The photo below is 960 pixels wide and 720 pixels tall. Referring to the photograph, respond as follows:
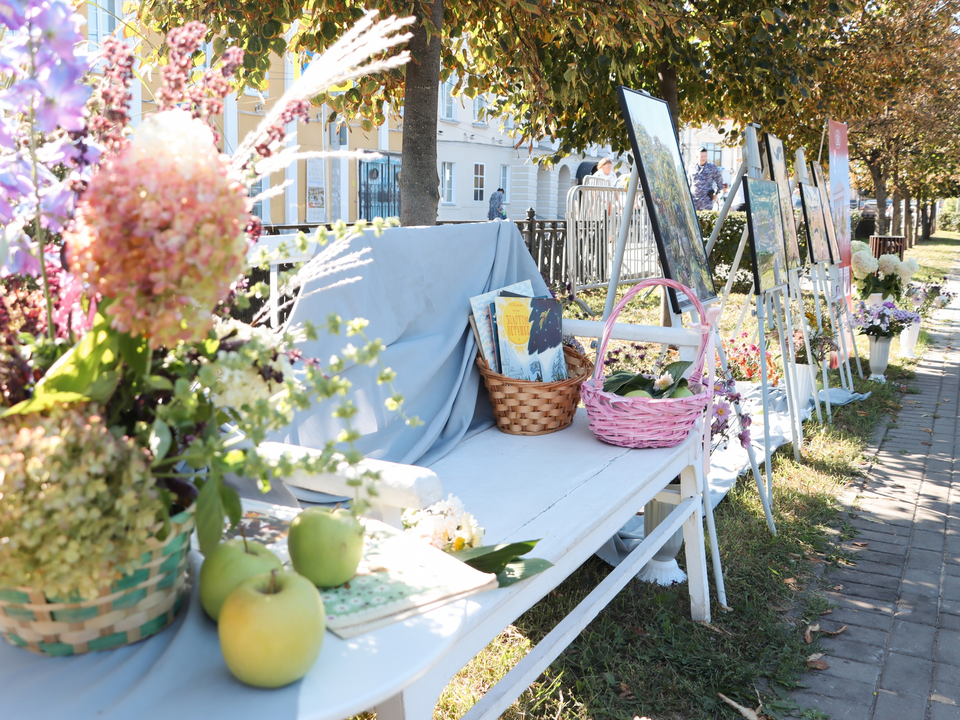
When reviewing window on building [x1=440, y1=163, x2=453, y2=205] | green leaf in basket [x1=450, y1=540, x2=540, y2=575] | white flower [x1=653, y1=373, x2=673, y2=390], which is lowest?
green leaf in basket [x1=450, y1=540, x2=540, y2=575]

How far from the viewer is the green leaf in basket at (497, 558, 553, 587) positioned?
1.39 meters

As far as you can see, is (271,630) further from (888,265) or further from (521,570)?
(888,265)

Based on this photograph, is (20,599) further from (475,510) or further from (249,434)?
(475,510)

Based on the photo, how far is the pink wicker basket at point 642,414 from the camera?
227 cm

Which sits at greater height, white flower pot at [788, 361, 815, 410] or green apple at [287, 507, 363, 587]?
green apple at [287, 507, 363, 587]

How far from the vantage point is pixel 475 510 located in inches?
73.5

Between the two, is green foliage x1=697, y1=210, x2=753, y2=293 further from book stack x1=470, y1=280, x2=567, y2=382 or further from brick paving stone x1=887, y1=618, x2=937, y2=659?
book stack x1=470, y1=280, x2=567, y2=382

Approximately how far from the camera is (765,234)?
375cm

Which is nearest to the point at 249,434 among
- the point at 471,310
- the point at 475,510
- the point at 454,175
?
the point at 475,510

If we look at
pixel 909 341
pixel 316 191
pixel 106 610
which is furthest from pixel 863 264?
pixel 316 191

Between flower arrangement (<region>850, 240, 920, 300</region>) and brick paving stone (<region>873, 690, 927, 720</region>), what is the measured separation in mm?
5345

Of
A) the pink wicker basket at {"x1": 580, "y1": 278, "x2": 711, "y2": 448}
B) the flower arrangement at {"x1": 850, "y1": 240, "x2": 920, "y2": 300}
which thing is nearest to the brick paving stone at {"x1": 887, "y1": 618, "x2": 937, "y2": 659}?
the pink wicker basket at {"x1": 580, "y1": 278, "x2": 711, "y2": 448}

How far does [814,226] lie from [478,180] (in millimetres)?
18379

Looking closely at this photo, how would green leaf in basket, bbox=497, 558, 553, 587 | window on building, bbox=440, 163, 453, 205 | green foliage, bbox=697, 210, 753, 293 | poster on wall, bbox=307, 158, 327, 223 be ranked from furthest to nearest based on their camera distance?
window on building, bbox=440, 163, 453, 205 < poster on wall, bbox=307, 158, 327, 223 < green foliage, bbox=697, 210, 753, 293 < green leaf in basket, bbox=497, 558, 553, 587
